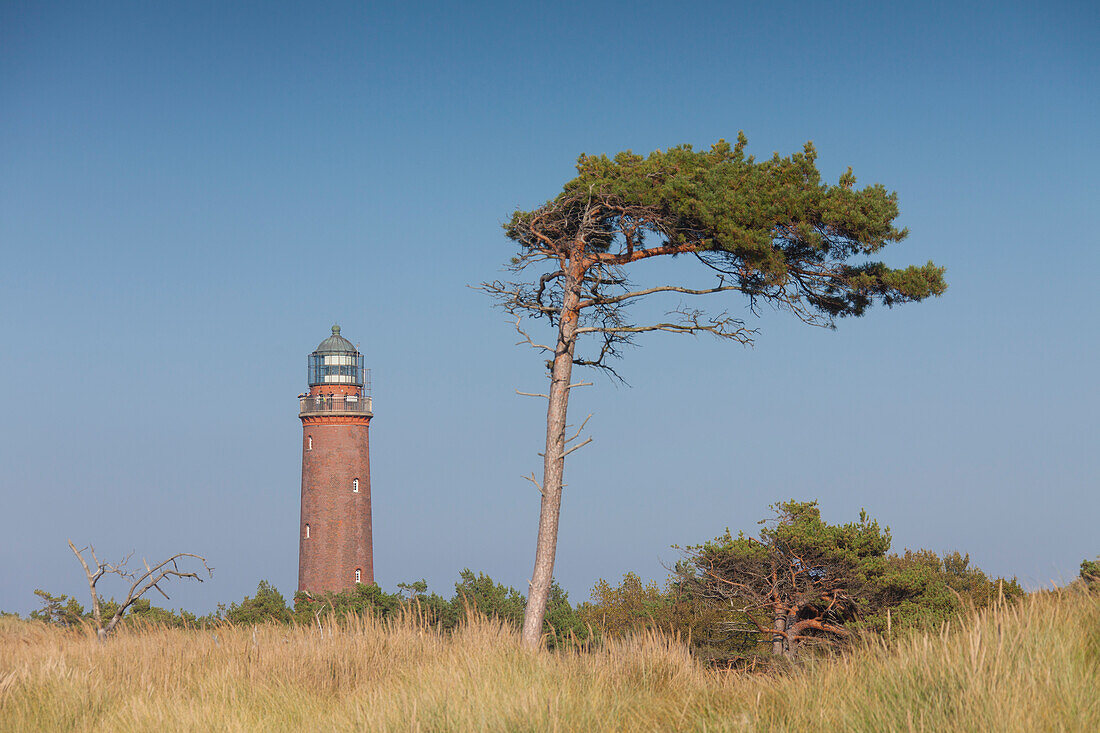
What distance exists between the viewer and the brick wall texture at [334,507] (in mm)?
36188

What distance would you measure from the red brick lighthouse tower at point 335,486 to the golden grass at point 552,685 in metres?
23.9

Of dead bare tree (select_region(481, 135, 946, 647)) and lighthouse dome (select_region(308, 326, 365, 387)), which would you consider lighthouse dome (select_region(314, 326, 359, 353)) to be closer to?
lighthouse dome (select_region(308, 326, 365, 387))

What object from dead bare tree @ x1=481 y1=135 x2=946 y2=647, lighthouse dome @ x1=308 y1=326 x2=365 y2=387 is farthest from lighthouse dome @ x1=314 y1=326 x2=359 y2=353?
dead bare tree @ x1=481 y1=135 x2=946 y2=647

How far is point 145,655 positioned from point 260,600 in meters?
20.1

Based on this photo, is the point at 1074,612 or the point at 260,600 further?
the point at 260,600

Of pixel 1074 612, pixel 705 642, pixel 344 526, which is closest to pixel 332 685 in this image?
pixel 1074 612

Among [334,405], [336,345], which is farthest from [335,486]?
[336,345]

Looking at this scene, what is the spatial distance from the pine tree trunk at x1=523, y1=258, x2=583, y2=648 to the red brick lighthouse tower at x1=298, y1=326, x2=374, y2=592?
23320mm

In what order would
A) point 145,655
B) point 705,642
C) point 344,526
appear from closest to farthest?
point 145,655
point 705,642
point 344,526

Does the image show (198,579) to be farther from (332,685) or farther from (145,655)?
(332,685)

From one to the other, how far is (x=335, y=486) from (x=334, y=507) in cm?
86

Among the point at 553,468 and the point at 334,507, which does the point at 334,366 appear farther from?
the point at 553,468

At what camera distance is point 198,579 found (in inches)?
643

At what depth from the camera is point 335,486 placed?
36.7 metres
